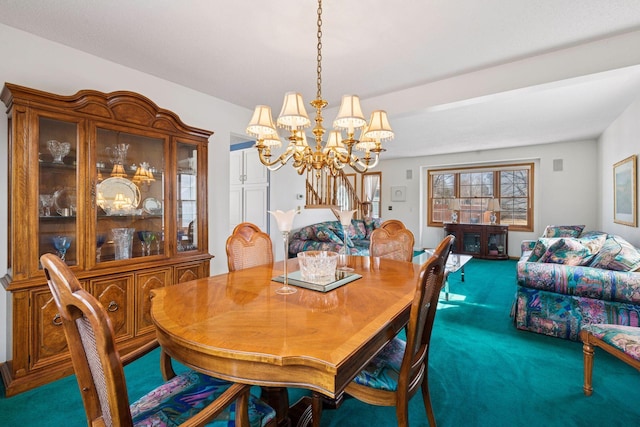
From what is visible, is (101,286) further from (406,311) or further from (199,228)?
(406,311)

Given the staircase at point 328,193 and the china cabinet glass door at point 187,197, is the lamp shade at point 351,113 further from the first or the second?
the staircase at point 328,193

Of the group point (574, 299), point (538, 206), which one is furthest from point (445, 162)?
point (574, 299)

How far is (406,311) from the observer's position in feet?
4.29

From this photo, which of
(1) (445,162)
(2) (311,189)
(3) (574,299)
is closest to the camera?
(3) (574,299)

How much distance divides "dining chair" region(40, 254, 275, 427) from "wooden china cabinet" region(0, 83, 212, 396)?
141 cm

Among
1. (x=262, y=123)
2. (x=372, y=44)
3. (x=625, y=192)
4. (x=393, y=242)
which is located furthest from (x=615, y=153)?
(x=262, y=123)

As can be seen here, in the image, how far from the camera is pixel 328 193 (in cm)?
596

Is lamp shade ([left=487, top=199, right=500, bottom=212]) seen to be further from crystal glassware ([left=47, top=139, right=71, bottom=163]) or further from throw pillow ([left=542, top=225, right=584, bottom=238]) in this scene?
crystal glassware ([left=47, top=139, right=71, bottom=163])

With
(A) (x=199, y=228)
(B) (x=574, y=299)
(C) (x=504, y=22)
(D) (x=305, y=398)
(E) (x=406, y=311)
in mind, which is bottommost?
(D) (x=305, y=398)

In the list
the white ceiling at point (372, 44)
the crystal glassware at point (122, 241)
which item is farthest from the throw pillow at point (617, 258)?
the crystal glassware at point (122, 241)

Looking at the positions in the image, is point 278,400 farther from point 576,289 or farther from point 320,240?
point 320,240

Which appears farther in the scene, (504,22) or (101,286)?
(101,286)

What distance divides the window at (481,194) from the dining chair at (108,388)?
697 cm

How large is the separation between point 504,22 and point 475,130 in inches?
127
